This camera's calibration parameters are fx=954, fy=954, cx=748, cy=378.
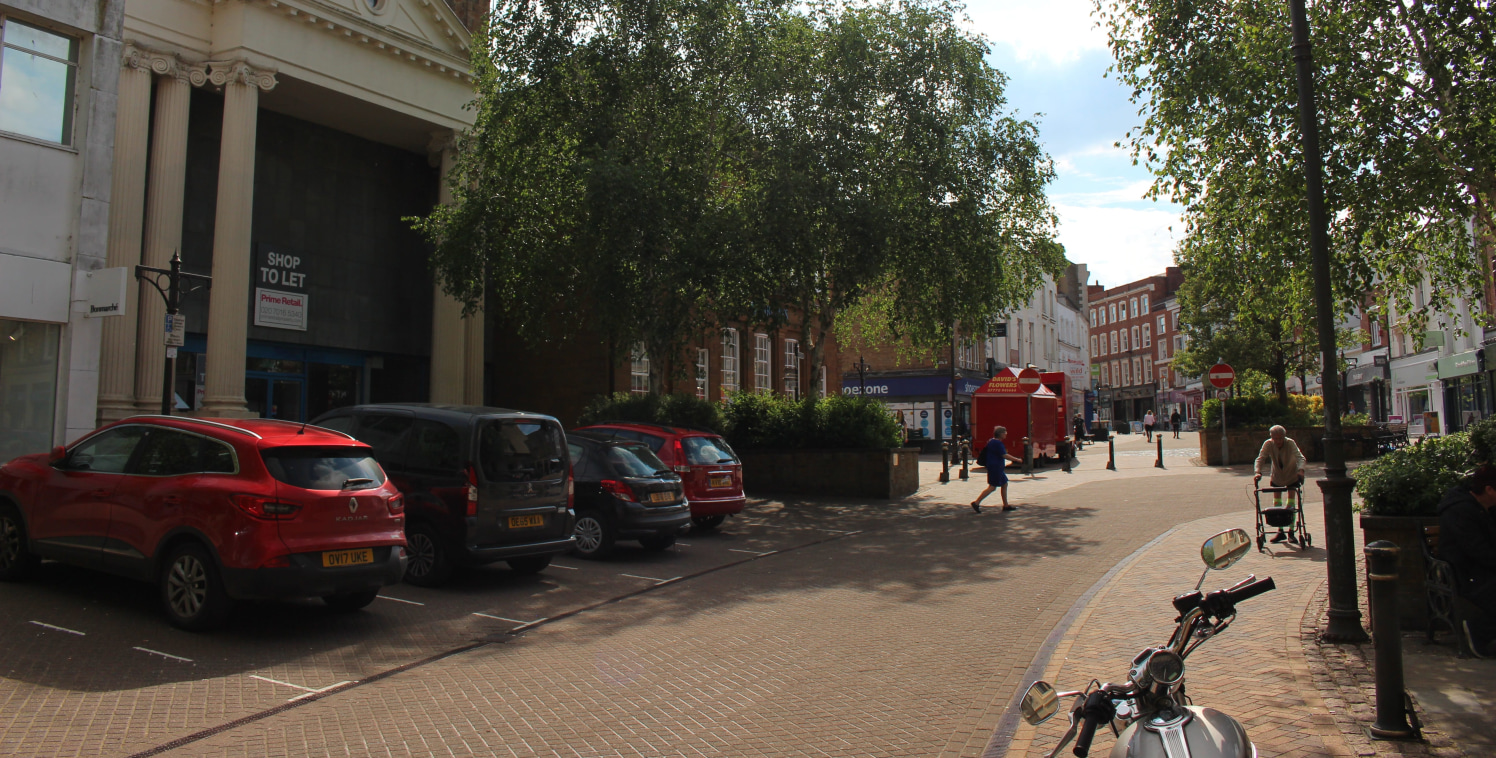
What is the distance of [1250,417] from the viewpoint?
27703 millimetres

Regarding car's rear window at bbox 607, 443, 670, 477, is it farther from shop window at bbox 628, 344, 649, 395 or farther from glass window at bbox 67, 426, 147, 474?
shop window at bbox 628, 344, 649, 395

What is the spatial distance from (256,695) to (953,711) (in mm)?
4214

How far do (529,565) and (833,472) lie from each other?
1126cm

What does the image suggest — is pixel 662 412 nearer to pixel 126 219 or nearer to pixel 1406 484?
pixel 126 219

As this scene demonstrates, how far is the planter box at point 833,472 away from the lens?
20688mm

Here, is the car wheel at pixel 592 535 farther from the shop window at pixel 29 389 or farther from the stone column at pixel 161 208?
the stone column at pixel 161 208

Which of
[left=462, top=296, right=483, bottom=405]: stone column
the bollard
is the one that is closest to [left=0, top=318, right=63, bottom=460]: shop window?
[left=462, top=296, right=483, bottom=405]: stone column

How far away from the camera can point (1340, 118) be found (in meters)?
10.7

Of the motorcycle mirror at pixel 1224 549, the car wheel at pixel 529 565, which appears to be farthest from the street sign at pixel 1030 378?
the motorcycle mirror at pixel 1224 549

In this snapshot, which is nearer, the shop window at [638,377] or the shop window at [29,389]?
the shop window at [29,389]

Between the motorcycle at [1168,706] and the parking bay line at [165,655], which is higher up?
the motorcycle at [1168,706]

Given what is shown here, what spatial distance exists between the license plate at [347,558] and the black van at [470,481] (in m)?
1.59

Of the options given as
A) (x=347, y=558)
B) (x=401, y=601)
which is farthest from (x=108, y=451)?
(x=401, y=601)

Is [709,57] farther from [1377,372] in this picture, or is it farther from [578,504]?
[1377,372]
